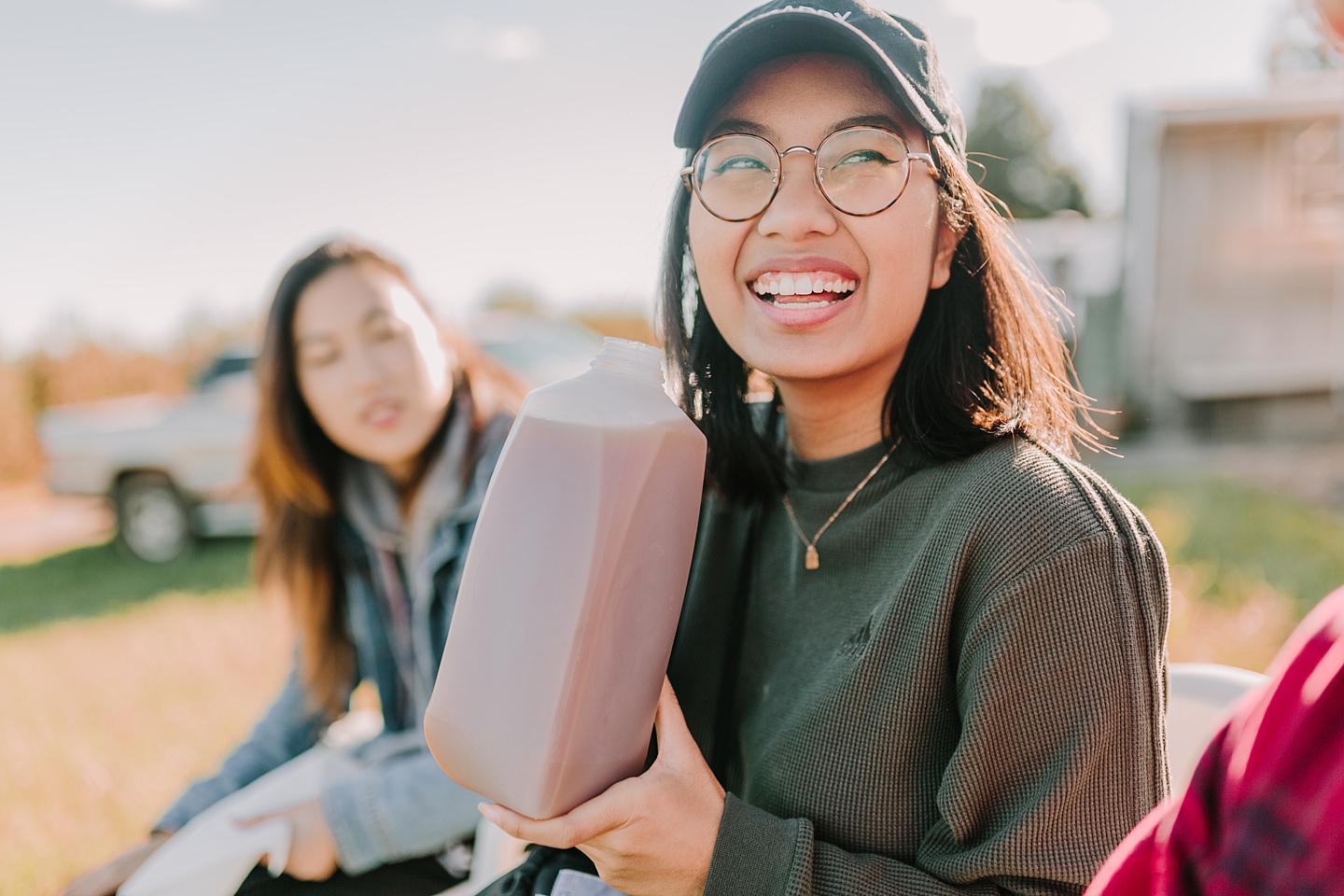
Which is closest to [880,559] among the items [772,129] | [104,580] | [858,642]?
[858,642]

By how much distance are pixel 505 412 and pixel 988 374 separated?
127cm

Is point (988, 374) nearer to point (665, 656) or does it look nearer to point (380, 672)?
point (665, 656)

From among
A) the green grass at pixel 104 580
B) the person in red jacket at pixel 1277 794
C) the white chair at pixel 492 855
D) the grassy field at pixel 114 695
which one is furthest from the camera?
the green grass at pixel 104 580

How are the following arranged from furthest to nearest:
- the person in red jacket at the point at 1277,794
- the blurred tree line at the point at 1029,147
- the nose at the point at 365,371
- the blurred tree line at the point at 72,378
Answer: the blurred tree line at the point at 1029,147 < the blurred tree line at the point at 72,378 < the nose at the point at 365,371 < the person in red jacket at the point at 1277,794

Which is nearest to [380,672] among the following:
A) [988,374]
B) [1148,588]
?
[988,374]

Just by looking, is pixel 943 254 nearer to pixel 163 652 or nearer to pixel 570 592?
pixel 570 592

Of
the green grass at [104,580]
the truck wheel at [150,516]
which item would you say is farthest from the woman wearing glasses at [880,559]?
the truck wheel at [150,516]

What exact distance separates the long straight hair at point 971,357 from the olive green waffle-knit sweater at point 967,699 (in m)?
0.06

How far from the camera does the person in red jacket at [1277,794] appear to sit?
0.50 m

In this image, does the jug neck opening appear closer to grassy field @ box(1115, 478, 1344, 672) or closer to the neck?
the neck

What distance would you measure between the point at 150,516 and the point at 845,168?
291 inches

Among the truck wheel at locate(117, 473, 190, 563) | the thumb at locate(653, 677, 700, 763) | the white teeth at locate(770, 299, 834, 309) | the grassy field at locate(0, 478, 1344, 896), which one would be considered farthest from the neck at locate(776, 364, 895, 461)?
the truck wheel at locate(117, 473, 190, 563)

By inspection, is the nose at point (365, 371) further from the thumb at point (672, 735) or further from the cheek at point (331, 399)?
the thumb at point (672, 735)

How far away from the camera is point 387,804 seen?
64.5 inches
